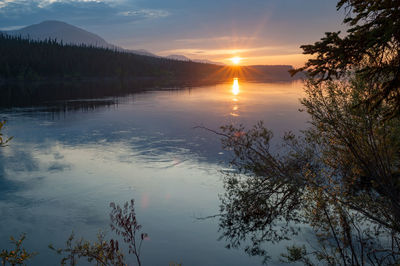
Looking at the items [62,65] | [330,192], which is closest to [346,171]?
[330,192]

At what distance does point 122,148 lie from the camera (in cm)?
2297

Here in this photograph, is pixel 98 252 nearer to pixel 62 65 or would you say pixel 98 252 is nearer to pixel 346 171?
pixel 346 171

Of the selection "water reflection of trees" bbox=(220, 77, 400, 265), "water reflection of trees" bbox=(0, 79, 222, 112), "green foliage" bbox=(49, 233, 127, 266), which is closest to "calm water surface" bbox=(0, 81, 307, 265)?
"water reflection of trees" bbox=(220, 77, 400, 265)

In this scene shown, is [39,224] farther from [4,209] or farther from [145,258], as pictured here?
[145,258]

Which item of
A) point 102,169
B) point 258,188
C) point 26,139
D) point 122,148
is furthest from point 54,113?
point 258,188

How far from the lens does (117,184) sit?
16078 millimetres

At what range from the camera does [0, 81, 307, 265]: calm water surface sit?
11281 millimetres

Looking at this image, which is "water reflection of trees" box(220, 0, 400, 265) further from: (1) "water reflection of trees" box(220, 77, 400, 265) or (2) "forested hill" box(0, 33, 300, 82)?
(2) "forested hill" box(0, 33, 300, 82)

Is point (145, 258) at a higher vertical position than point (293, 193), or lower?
lower

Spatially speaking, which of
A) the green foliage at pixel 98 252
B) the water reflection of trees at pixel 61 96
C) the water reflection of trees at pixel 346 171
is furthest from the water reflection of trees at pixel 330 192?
the water reflection of trees at pixel 61 96

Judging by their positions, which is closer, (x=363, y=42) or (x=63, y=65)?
(x=363, y=42)

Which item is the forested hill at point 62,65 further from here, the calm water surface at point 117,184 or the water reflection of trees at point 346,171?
the water reflection of trees at point 346,171

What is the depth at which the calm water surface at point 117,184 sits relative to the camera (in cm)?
1128

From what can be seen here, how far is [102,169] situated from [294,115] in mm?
26183
